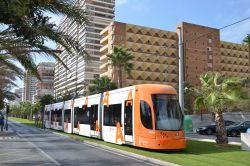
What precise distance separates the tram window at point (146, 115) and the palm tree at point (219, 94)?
358 centimetres

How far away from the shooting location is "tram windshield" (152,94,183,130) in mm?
18078

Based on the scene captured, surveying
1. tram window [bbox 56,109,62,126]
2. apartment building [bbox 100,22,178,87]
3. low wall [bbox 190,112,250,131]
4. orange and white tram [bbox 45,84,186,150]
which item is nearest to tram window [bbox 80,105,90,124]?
orange and white tram [bbox 45,84,186,150]

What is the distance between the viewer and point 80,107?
3103 centimetres

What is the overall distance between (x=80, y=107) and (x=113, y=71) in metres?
67.2

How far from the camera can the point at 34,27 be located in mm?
10141

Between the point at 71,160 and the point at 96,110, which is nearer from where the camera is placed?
the point at 71,160

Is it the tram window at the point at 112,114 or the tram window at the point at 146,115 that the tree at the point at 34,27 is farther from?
the tram window at the point at 112,114

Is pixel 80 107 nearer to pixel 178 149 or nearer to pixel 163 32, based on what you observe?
pixel 178 149

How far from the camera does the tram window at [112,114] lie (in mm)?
21672

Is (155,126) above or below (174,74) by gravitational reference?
below

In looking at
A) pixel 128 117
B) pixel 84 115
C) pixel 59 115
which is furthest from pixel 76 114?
pixel 128 117

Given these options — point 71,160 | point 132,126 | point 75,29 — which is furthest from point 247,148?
point 75,29

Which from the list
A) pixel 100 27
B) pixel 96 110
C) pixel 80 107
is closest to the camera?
pixel 96 110

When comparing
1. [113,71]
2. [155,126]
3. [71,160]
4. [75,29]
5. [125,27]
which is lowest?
[71,160]
